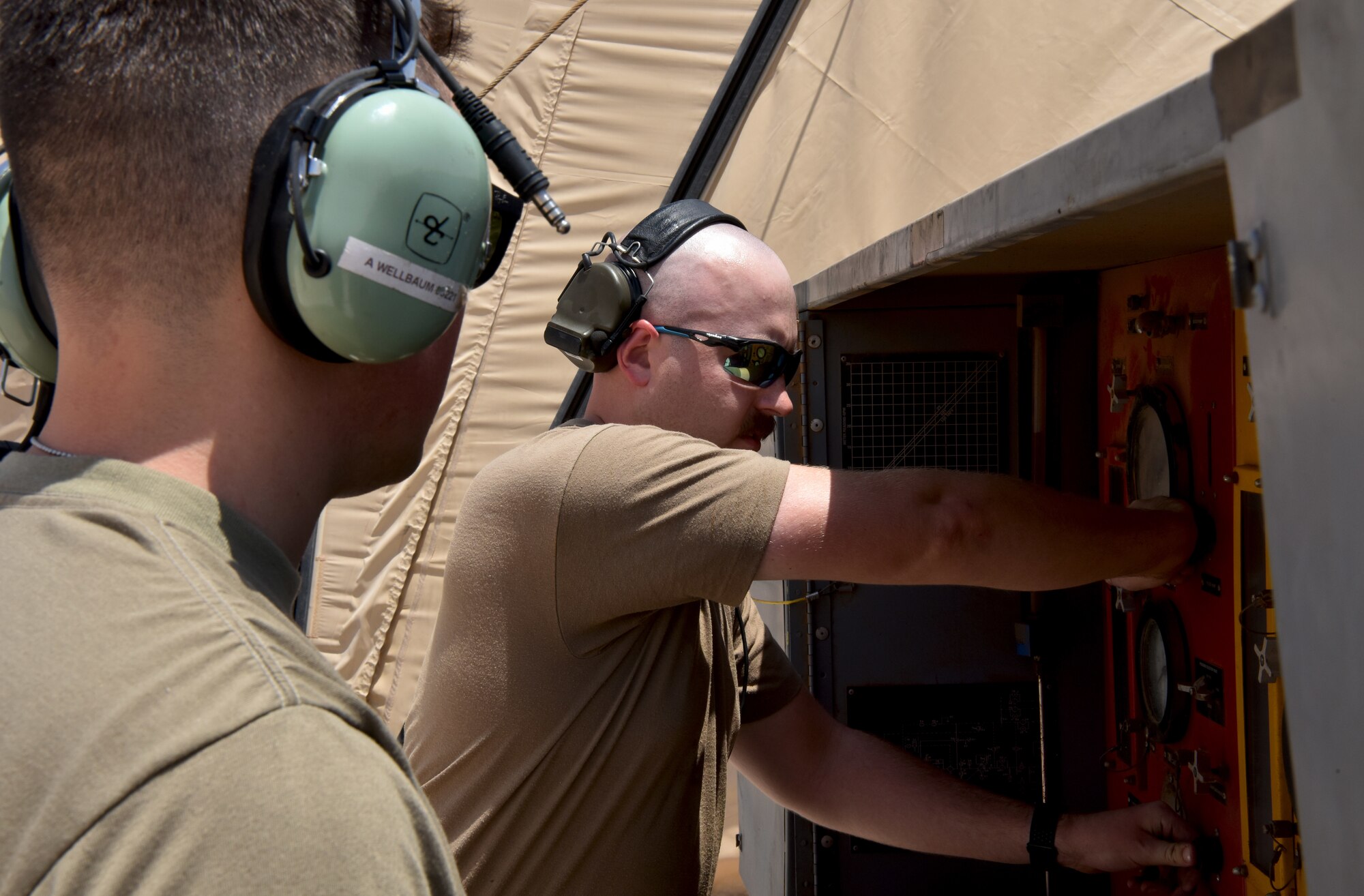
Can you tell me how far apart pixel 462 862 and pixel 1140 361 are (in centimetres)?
137

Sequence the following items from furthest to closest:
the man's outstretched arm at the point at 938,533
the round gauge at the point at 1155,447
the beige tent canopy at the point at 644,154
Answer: the beige tent canopy at the point at 644,154 < the round gauge at the point at 1155,447 < the man's outstretched arm at the point at 938,533

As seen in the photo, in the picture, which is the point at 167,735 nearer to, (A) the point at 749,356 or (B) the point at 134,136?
(B) the point at 134,136

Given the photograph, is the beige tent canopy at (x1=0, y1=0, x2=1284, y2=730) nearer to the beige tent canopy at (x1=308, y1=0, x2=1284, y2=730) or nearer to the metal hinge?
the beige tent canopy at (x1=308, y1=0, x2=1284, y2=730)

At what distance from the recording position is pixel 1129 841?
1806mm

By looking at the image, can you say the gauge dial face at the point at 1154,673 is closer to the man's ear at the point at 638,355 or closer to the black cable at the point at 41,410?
the man's ear at the point at 638,355

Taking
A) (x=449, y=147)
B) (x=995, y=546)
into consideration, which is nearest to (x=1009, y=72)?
(x=995, y=546)

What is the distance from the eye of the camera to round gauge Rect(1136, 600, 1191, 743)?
178 centimetres

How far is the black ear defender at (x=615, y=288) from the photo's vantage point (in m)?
1.84

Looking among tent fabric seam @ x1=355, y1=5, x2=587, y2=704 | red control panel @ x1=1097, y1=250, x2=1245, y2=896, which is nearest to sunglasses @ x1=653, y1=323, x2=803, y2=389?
A: red control panel @ x1=1097, y1=250, x2=1245, y2=896

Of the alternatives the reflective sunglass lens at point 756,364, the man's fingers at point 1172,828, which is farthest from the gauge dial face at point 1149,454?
the reflective sunglass lens at point 756,364

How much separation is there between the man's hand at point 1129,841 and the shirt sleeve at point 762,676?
1.68 feet

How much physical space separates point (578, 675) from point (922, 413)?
905mm

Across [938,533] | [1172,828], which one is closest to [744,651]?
[938,533]

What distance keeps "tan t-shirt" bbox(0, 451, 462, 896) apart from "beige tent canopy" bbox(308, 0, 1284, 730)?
4.46 metres
